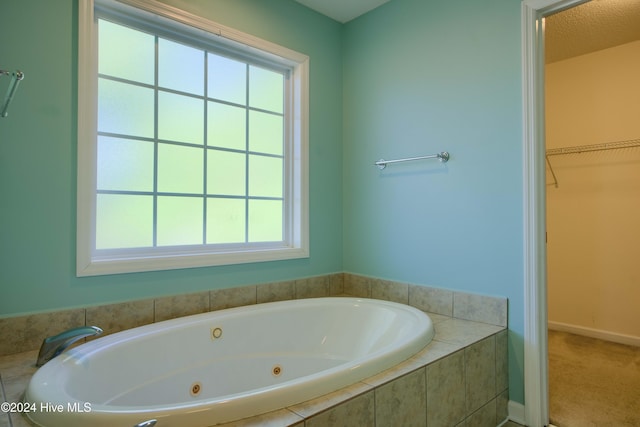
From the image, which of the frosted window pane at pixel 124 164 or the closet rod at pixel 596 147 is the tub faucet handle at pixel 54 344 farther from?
the closet rod at pixel 596 147

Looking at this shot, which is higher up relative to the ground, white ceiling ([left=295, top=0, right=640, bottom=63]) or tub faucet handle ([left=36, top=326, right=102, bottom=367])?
white ceiling ([left=295, top=0, right=640, bottom=63])

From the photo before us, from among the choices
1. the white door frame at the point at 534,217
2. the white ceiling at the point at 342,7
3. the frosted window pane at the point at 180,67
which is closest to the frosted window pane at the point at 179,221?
the frosted window pane at the point at 180,67

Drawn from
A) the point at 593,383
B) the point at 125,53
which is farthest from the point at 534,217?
the point at 125,53

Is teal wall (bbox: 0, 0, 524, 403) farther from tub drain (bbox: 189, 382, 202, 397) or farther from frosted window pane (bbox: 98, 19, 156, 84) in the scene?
tub drain (bbox: 189, 382, 202, 397)

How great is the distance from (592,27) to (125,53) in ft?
10.3

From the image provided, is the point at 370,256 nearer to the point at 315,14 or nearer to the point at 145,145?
the point at 145,145

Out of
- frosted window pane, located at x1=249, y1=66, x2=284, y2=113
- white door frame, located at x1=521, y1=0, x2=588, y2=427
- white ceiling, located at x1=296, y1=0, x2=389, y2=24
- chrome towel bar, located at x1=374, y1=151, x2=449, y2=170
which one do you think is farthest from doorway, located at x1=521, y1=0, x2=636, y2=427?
frosted window pane, located at x1=249, y1=66, x2=284, y2=113

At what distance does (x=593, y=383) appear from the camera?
7.24ft

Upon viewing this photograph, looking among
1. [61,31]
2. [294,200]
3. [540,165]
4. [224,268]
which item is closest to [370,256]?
[294,200]

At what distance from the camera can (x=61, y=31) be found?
1.56m

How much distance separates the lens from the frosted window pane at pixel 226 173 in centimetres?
216

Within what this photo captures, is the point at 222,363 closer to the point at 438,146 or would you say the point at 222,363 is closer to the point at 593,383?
the point at 438,146

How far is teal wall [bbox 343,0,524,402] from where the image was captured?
6.08ft

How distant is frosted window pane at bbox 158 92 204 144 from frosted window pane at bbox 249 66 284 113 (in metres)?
0.39
